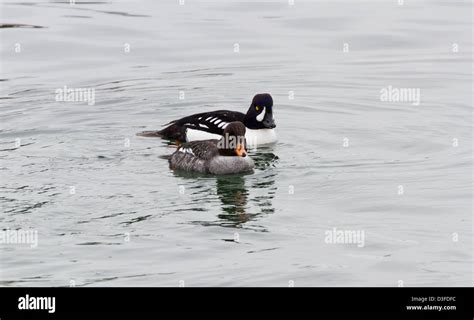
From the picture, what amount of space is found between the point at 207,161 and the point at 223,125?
1.99 meters

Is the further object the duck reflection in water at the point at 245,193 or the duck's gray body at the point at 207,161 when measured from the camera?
the duck's gray body at the point at 207,161

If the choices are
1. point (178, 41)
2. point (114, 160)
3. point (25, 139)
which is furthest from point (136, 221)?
point (178, 41)

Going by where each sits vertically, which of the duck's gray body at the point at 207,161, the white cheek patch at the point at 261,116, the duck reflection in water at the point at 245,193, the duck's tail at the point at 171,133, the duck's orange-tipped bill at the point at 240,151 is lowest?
the duck reflection in water at the point at 245,193

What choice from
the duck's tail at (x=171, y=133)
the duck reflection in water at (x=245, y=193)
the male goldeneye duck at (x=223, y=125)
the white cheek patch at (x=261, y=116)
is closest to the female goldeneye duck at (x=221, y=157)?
the duck reflection in water at (x=245, y=193)

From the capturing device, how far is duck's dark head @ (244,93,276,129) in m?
18.8

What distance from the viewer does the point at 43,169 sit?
16.7 m

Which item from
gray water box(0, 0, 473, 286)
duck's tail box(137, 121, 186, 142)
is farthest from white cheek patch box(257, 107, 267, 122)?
duck's tail box(137, 121, 186, 142)

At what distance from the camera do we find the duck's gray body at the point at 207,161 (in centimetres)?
1681

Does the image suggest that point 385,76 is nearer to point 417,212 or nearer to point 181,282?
point 417,212

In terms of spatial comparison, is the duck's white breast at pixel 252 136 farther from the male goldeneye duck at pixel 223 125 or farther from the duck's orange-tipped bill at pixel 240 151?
the duck's orange-tipped bill at pixel 240 151

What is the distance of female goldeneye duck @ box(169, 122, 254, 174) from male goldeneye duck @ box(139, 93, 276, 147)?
1.61m

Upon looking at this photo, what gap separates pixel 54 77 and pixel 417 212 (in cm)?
1153

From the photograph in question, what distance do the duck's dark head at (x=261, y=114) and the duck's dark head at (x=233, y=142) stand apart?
1674 millimetres

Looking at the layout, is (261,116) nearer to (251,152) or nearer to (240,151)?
(251,152)
